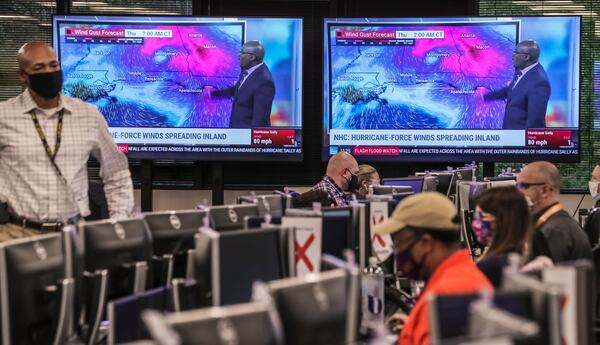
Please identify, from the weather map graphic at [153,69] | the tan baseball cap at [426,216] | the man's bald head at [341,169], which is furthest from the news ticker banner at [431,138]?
the tan baseball cap at [426,216]

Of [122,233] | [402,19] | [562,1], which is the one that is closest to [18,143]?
[122,233]

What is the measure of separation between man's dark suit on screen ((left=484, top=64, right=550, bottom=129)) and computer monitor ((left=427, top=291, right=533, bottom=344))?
792 cm

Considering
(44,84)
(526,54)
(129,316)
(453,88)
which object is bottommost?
(129,316)

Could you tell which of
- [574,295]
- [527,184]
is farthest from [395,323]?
[574,295]

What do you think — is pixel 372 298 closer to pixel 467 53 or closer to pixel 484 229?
pixel 484 229

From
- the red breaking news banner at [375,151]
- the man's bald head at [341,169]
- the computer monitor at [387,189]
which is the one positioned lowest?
the computer monitor at [387,189]

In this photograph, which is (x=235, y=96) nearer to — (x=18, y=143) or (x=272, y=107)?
(x=272, y=107)

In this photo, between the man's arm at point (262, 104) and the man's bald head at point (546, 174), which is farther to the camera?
the man's arm at point (262, 104)

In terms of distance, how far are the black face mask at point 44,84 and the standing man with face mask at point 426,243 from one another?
194 centimetres

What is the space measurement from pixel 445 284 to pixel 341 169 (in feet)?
15.5

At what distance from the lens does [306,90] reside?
408 inches

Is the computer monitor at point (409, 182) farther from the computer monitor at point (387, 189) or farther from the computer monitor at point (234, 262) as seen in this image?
the computer monitor at point (234, 262)

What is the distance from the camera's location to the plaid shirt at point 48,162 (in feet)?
14.1

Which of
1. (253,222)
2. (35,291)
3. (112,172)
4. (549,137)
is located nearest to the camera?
(35,291)
